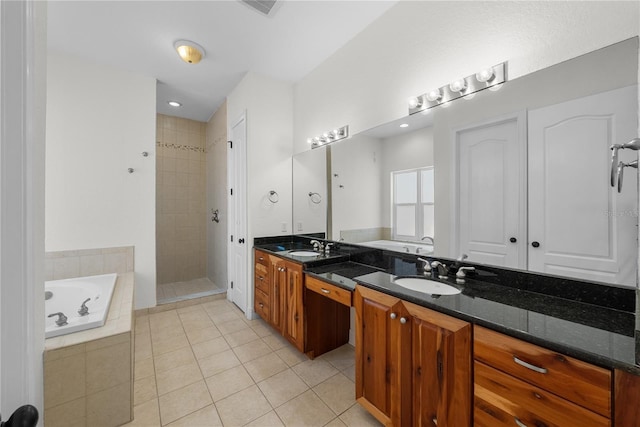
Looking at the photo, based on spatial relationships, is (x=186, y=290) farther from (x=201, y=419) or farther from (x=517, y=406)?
(x=517, y=406)

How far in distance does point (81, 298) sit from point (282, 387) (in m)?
2.05

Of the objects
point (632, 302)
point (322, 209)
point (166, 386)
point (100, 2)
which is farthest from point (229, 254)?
point (632, 302)

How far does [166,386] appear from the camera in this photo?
1851 mm

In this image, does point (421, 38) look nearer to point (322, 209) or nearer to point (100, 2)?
point (322, 209)

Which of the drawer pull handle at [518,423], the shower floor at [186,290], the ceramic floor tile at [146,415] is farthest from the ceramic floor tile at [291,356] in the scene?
the shower floor at [186,290]

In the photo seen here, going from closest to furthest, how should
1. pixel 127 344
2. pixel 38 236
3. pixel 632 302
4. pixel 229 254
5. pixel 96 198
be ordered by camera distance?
pixel 38 236, pixel 632 302, pixel 127 344, pixel 96 198, pixel 229 254

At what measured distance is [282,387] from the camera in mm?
1829

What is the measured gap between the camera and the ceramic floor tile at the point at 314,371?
1908 millimetres

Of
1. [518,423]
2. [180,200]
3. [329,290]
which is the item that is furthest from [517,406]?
[180,200]

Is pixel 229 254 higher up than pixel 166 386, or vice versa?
pixel 229 254

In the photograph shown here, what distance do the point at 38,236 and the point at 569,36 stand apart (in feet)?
7.30

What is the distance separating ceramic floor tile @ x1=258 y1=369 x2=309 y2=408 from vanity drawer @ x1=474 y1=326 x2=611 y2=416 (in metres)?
1.30

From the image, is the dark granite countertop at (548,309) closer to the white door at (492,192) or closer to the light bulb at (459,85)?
the white door at (492,192)

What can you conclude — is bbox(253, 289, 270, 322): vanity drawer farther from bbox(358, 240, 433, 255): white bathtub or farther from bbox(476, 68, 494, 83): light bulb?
bbox(476, 68, 494, 83): light bulb
